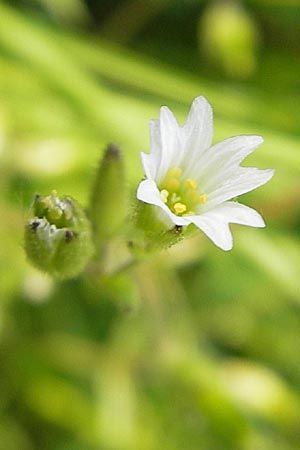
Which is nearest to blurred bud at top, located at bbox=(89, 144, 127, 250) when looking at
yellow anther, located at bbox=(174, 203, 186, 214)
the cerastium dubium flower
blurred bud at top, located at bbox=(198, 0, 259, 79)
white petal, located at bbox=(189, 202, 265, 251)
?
the cerastium dubium flower

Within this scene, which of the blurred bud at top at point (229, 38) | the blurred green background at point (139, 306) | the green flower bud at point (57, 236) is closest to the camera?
the green flower bud at point (57, 236)

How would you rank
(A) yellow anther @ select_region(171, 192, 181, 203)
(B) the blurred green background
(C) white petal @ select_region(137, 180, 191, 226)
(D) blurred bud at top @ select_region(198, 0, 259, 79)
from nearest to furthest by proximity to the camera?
(C) white petal @ select_region(137, 180, 191, 226) → (A) yellow anther @ select_region(171, 192, 181, 203) → (B) the blurred green background → (D) blurred bud at top @ select_region(198, 0, 259, 79)

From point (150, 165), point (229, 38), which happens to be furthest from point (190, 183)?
point (229, 38)

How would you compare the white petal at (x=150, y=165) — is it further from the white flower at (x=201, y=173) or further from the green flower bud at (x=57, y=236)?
the green flower bud at (x=57, y=236)

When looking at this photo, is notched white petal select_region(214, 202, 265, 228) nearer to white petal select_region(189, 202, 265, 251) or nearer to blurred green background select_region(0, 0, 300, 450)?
white petal select_region(189, 202, 265, 251)

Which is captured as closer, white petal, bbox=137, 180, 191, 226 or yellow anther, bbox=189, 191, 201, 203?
white petal, bbox=137, 180, 191, 226

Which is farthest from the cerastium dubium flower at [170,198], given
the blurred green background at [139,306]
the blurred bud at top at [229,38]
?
the blurred bud at top at [229,38]

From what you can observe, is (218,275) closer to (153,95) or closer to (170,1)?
(153,95)

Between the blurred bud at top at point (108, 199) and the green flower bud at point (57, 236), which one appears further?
the blurred bud at top at point (108, 199)

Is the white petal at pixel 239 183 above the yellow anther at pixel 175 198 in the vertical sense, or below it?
below
